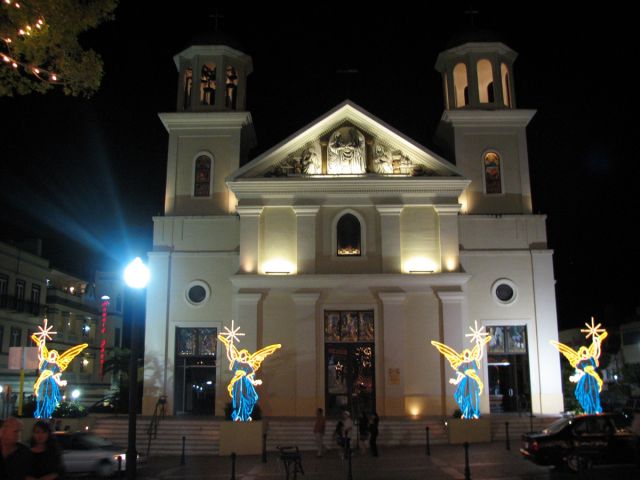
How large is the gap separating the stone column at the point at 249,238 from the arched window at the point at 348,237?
3.70 meters

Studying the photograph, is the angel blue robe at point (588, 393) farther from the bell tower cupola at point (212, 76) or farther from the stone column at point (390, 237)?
the bell tower cupola at point (212, 76)

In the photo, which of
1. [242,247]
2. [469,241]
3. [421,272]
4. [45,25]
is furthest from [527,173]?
[45,25]

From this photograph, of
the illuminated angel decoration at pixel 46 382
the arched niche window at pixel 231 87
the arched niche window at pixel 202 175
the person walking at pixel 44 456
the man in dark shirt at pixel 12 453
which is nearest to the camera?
the man in dark shirt at pixel 12 453

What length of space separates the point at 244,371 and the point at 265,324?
450cm

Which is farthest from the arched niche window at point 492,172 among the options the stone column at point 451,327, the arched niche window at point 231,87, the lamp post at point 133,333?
the lamp post at point 133,333

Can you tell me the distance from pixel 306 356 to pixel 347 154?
372 inches

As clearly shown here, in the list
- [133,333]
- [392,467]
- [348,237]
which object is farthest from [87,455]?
[348,237]

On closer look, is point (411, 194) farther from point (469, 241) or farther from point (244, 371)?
point (244, 371)

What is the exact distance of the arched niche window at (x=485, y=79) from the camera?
1345 inches

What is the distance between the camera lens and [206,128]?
110ft

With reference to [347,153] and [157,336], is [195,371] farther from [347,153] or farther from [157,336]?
[347,153]

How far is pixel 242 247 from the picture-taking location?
30.9m

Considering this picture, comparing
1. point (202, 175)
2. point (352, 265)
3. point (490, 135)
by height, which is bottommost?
point (352, 265)

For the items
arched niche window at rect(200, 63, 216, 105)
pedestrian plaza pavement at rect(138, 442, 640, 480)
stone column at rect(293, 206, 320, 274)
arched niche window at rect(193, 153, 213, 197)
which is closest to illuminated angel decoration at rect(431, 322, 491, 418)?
pedestrian plaza pavement at rect(138, 442, 640, 480)
